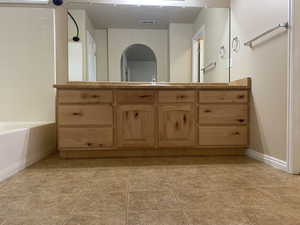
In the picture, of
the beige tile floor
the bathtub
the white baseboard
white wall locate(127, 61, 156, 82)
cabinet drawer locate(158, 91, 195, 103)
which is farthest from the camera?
white wall locate(127, 61, 156, 82)

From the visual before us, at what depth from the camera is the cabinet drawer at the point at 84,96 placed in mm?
2145

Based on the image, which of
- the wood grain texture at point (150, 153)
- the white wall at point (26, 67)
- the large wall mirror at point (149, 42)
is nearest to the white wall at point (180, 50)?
the large wall mirror at point (149, 42)

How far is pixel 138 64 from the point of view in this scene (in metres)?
2.77

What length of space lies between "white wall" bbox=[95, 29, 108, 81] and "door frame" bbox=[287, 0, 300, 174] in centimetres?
192

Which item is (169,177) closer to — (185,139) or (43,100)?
(185,139)

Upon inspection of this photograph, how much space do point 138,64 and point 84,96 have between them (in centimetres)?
90

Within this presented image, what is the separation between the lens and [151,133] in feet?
7.38

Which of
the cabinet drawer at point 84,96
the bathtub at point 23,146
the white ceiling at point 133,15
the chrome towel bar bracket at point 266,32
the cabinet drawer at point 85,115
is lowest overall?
the bathtub at point 23,146

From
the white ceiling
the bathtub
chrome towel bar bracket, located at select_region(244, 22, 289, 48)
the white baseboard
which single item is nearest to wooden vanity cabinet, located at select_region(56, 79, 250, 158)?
the white baseboard

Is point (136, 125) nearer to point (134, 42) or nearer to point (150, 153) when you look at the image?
point (150, 153)

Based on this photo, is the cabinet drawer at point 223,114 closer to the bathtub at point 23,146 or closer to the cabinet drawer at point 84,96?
the cabinet drawer at point 84,96

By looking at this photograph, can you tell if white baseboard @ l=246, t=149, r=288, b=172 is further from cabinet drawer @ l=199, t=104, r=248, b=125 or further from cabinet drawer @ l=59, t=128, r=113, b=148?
cabinet drawer @ l=59, t=128, r=113, b=148

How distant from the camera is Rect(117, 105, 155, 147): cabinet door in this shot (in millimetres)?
2217

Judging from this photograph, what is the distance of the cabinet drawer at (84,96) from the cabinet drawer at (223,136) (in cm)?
101
